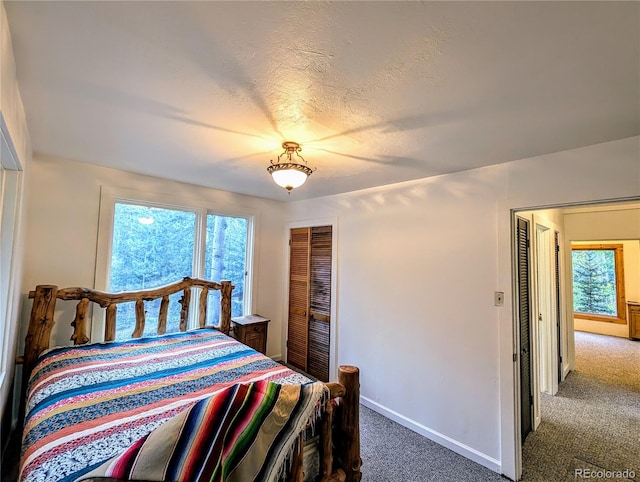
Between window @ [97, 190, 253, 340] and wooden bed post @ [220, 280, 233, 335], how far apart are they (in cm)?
27

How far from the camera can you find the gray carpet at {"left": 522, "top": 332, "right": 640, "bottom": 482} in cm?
213

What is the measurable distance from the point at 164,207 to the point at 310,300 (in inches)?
81.5

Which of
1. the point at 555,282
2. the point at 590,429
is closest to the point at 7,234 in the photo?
the point at 590,429

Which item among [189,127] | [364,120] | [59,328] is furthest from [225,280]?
[364,120]

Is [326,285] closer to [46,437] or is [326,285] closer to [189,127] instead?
[189,127]

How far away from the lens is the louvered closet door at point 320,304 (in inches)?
137

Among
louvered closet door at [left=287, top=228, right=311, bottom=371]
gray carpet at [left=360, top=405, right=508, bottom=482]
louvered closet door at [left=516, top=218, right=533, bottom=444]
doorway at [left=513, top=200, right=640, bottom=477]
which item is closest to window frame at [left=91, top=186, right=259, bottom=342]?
louvered closet door at [left=287, top=228, right=311, bottom=371]

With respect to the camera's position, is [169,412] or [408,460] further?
[408,460]

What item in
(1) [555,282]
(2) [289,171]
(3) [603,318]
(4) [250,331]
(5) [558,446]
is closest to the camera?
Result: (2) [289,171]

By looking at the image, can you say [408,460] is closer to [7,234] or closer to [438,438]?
[438,438]

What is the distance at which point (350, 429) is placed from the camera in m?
1.50

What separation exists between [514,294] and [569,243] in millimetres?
2963

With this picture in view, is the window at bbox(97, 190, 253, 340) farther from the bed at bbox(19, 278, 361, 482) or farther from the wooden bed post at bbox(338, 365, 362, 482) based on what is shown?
the wooden bed post at bbox(338, 365, 362, 482)

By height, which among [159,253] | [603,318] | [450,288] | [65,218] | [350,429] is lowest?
[603,318]
